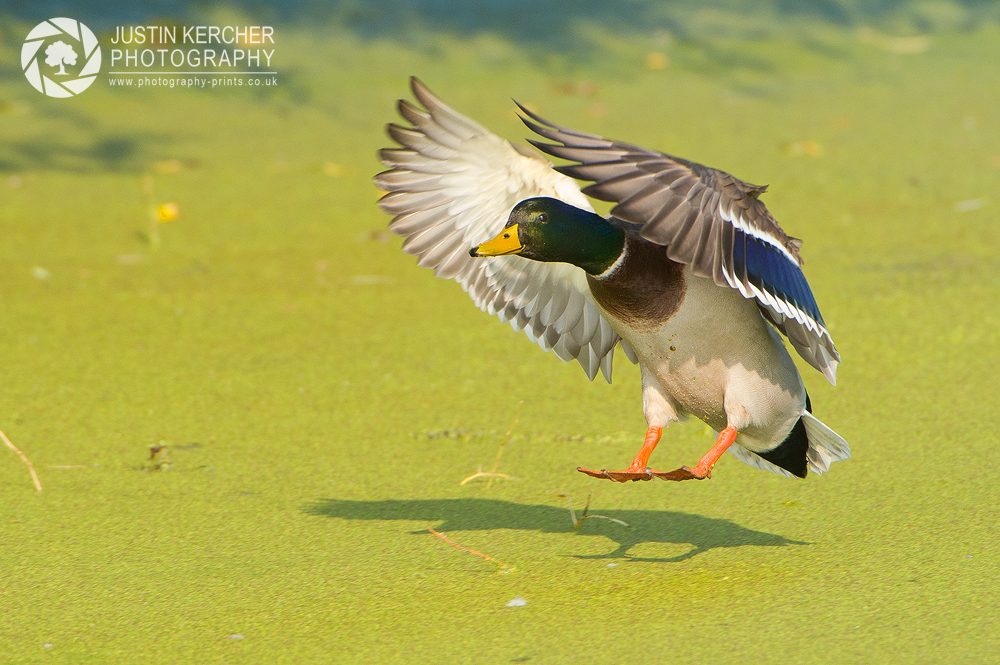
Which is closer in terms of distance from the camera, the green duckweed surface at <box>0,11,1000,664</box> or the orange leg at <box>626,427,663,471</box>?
the green duckweed surface at <box>0,11,1000,664</box>

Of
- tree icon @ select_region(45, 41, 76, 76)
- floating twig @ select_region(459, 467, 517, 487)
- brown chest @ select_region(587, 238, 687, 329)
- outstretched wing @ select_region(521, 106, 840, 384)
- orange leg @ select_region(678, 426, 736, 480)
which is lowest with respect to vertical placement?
floating twig @ select_region(459, 467, 517, 487)

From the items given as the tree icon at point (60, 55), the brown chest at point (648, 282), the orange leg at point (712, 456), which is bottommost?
the orange leg at point (712, 456)

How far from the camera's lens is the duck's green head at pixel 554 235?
6.72ft

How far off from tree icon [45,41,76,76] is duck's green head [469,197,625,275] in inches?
191

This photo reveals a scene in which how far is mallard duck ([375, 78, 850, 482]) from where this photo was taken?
1759 millimetres

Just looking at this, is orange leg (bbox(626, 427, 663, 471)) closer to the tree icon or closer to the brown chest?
the brown chest

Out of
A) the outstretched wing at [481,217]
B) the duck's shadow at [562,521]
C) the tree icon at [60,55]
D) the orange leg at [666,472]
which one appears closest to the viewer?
the orange leg at [666,472]

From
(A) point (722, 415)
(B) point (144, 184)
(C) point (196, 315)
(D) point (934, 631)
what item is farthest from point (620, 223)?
(B) point (144, 184)

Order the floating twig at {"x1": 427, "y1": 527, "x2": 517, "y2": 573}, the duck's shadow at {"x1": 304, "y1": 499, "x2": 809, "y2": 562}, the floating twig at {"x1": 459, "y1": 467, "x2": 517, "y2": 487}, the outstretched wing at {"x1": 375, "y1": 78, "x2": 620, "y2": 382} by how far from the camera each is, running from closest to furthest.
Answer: the floating twig at {"x1": 427, "y1": 527, "x2": 517, "y2": 573}, the duck's shadow at {"x1": 304, "y1": 499, "x2": 809, "y2": 562}, the outstretched wing at {"x1": 375, "y1": 78, "x2": 620, "y2": 382}, the floating twig at {"x1": 459, "y1": 467, "x2": 517, "y2": 487}

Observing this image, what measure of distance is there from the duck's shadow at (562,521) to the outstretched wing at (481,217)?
0.39m

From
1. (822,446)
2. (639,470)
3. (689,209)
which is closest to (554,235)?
(689,209)

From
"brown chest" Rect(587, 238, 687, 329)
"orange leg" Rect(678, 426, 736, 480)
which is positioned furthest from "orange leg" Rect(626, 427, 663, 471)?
"brown chest" Rect(587, 238, 687, 329)

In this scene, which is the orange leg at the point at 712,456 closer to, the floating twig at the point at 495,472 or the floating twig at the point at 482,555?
the floating twig at the point at 482,555

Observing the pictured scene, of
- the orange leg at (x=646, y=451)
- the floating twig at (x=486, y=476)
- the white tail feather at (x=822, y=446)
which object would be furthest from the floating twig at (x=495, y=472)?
the white tail feather at (x=822, y=446)
